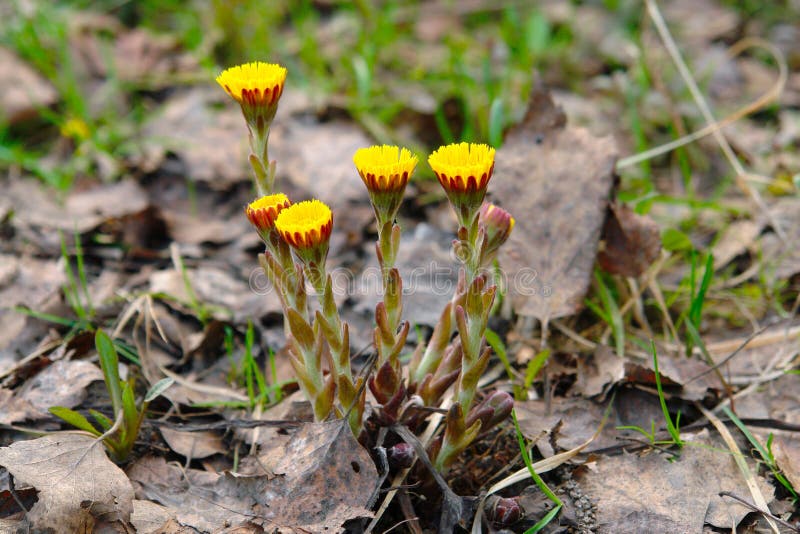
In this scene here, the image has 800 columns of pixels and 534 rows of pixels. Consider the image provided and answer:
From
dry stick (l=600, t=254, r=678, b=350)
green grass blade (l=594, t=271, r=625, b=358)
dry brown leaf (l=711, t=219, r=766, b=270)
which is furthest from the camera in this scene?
dry brown leaf (l=711, t=219, r=766, b=270)

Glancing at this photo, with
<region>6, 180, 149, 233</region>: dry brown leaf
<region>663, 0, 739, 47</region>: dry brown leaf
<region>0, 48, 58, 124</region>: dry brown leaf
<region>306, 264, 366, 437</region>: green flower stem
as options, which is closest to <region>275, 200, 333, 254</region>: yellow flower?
<region>306, 264, 366, 437</region>: green flower stem

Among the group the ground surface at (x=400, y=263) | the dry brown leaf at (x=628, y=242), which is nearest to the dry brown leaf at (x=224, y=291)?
the ground surface at (x=400, y=263)

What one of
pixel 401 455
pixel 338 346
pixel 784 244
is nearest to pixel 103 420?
pixel 338 346

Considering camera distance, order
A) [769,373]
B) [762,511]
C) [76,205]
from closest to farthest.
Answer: [762,511]
[769,373]
[76,205]

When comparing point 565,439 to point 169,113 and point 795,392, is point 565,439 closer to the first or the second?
point 795,392

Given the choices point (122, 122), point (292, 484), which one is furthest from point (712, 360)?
point (122, 122)

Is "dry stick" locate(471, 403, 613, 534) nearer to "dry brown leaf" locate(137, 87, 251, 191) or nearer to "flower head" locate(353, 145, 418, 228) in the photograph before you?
"flower head" locate(353, 145, 418, 228)

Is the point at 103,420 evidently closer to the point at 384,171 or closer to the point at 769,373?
the point at 384,171
